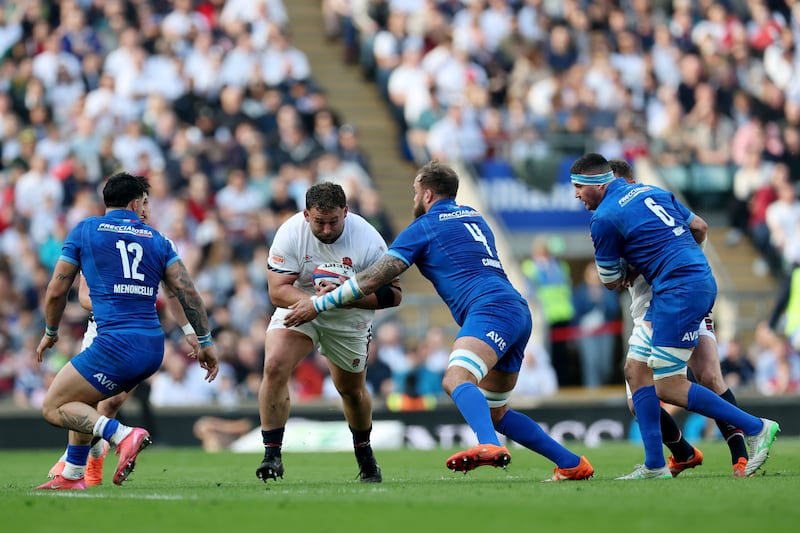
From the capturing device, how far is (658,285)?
34.1 ft

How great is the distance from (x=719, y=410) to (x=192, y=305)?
385 cm

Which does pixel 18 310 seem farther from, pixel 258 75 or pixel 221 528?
pixel 221 528

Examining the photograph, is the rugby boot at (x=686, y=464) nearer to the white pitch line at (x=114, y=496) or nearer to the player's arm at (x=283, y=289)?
the player's arm at (x=283, y=289)

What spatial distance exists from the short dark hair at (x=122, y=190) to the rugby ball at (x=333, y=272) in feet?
4.61

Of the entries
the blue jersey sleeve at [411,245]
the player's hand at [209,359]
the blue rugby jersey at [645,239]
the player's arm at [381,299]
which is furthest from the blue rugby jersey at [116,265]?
the blue rugby jersey at [645,239]

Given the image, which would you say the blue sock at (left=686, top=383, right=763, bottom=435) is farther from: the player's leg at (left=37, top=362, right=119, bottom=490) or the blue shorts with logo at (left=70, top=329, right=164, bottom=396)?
the player's leg at (left=37, top=362, right=119, bottom=490)

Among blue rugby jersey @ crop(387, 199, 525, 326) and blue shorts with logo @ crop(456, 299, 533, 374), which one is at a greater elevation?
blue rugby jersey @ crop(387, 199, 525, 326)

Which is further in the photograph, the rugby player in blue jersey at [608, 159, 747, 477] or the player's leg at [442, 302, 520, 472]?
the rugby player in blue jersey at [608, 159, 747, 477]

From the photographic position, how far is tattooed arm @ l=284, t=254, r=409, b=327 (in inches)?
394

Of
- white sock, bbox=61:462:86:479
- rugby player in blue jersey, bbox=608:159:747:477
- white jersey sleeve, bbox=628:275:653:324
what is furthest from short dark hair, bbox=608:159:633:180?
white sock, bbox=61:462:86:479

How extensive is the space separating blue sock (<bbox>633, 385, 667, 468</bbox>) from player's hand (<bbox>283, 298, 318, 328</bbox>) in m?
2.45

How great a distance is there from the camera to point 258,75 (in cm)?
2256

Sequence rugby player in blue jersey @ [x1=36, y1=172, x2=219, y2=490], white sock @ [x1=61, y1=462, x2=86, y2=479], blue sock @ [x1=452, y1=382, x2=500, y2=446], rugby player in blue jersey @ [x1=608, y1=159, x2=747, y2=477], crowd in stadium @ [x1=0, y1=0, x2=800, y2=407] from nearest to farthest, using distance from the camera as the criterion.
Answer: blue sock @ [x1=452, y1=382, x2=500, y2=446], rugby player in blue jersey @ [x1=36, y1=172, x2=219, y2=490], white sock @ [x1=61, y1=462, x2=86, y2=479], rugby player in blue jersey @ [x1=608, y1=159, x2=747, y2=477], crowd in stadium @ [x1=0, y1=0, x2=800, y2=407]

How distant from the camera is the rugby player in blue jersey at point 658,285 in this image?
10258mm
